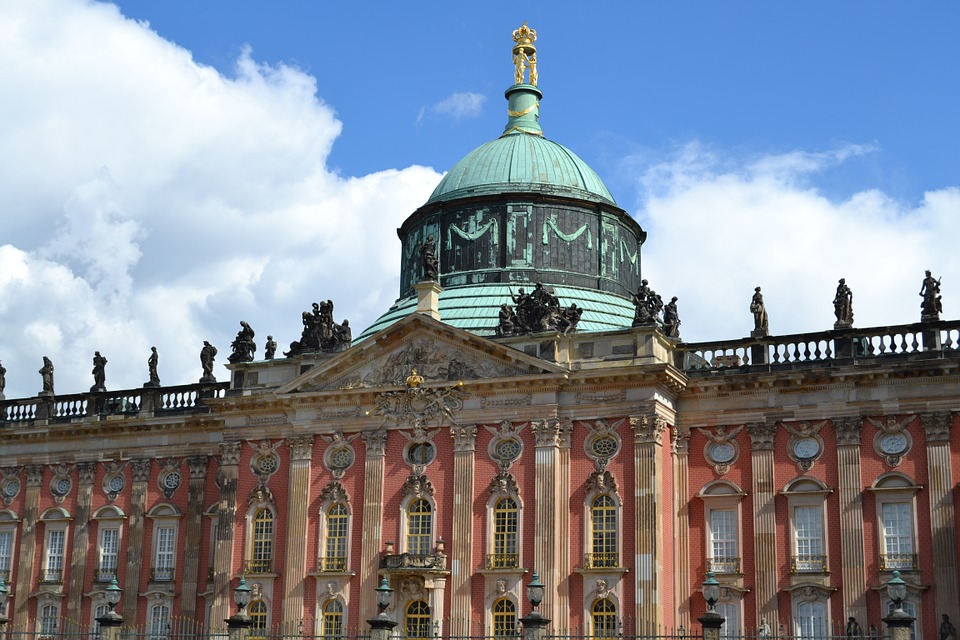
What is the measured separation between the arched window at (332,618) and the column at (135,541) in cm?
973

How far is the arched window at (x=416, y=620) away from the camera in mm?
46094

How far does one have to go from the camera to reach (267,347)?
52.8 metres

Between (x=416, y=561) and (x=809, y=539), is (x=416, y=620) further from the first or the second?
(x=809, y=539)

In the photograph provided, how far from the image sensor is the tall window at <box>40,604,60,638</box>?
54.8m

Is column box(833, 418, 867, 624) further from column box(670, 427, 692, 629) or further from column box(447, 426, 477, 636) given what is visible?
column box(447, 426, 477, 636)

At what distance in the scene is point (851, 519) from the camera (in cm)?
4375

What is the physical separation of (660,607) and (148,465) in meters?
22.6

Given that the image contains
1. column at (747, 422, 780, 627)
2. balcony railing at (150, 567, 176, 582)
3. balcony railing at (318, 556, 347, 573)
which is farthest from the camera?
balcony railing at (150, 567, 176, 582)

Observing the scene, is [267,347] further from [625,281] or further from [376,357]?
[625,281]

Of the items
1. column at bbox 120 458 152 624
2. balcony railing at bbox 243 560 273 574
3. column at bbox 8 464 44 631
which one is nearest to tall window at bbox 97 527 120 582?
column at bbox 120 458 152 624

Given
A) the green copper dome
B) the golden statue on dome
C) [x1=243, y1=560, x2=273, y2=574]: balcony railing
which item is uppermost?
the golden statue on dome

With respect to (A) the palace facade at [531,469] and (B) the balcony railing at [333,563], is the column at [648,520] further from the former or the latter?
(B) the balcony railing at [333,563]

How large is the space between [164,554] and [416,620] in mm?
12711

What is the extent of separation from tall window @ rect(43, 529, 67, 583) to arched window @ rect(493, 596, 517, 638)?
19884 millimetres
